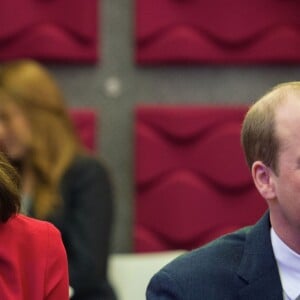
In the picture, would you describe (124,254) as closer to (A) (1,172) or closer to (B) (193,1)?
(B) (193,1)

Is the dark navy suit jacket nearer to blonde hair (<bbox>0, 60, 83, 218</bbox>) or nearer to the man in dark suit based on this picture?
the man in dark suit

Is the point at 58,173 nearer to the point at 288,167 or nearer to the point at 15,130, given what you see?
the point at 15,130

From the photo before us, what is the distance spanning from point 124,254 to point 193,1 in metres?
0.74

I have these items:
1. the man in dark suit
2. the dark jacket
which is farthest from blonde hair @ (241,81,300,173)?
the dark jacket

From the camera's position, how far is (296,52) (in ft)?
9.59

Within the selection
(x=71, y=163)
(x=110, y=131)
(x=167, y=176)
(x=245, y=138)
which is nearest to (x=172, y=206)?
(x=167, y=176)

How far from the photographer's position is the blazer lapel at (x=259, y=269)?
1528mm

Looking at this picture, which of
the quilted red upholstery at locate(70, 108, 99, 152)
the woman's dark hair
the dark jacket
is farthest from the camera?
the quilted red upholstery at locate(70, 108, 99, 152)

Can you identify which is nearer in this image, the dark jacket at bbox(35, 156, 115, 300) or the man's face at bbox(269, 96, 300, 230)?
the man's face at bbox(269, 96, 300, 230)

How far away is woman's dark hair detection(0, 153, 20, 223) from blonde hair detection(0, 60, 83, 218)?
0.97 metres

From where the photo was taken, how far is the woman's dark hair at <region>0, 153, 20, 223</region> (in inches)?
59.9

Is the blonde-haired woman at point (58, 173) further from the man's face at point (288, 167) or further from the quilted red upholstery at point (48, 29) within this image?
the man's face at point (288, 167)

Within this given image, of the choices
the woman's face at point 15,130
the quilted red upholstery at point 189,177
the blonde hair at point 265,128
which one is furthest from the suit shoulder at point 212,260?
the quilted red upholstery at point 189,177

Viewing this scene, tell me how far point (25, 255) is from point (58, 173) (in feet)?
3.25
